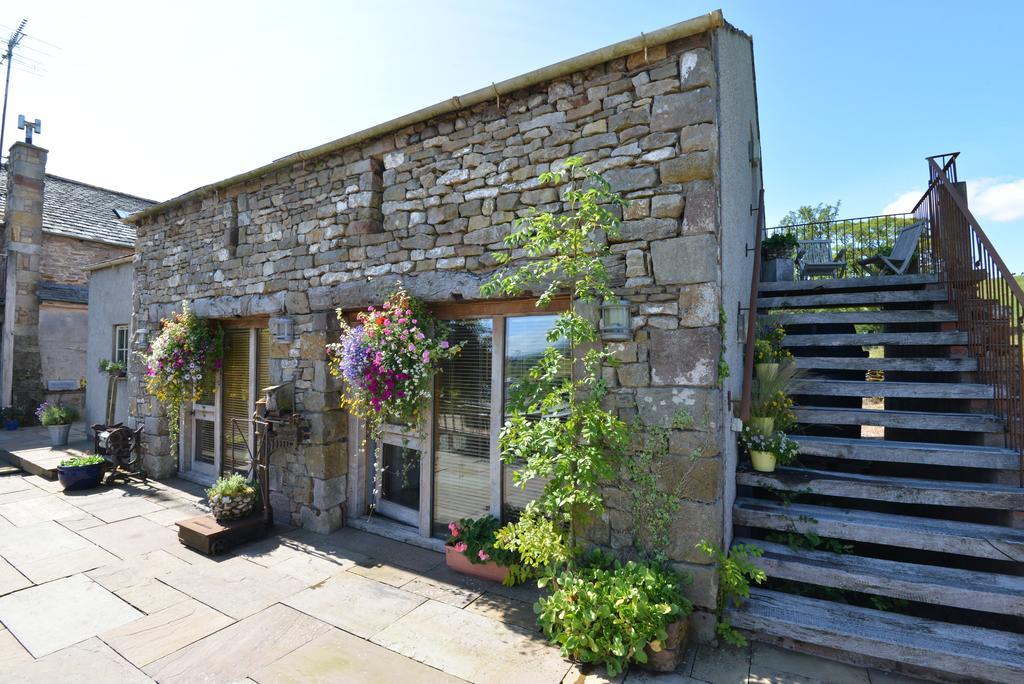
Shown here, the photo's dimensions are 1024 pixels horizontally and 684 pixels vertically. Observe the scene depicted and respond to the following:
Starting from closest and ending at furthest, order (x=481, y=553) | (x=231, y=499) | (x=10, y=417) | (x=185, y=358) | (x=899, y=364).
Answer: (x=481, y=553)
(x=899, y=364)
(x=231, y=499)
(x=185, y=358)
(x=10, y=417)

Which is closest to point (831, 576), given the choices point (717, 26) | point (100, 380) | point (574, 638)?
point (574, 638)

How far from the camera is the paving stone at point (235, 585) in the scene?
345cm

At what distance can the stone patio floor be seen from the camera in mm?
2695

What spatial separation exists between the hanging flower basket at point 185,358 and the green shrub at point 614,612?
5.13 meters

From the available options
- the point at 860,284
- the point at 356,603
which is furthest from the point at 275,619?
the point at 860,284

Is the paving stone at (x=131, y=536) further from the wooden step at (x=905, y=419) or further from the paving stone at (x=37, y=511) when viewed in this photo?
the wooden step at (x=905, y=419)

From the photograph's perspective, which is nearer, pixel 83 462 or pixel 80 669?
pixel 80 669

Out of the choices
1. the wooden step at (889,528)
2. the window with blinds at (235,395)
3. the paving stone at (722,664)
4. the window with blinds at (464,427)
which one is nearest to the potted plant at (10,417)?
the window with blinds at (235,395)

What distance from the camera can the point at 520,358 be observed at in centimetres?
400

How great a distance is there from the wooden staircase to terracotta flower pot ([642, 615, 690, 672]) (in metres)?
0.49

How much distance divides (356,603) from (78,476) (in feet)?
16.4

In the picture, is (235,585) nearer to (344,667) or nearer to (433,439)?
(344,667)

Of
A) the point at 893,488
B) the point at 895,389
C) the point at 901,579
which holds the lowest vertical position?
the point at 901,579

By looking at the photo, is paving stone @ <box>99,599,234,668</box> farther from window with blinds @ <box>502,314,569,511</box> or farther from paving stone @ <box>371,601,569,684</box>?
window with blinds @ <box>502,314,569,511</box>
